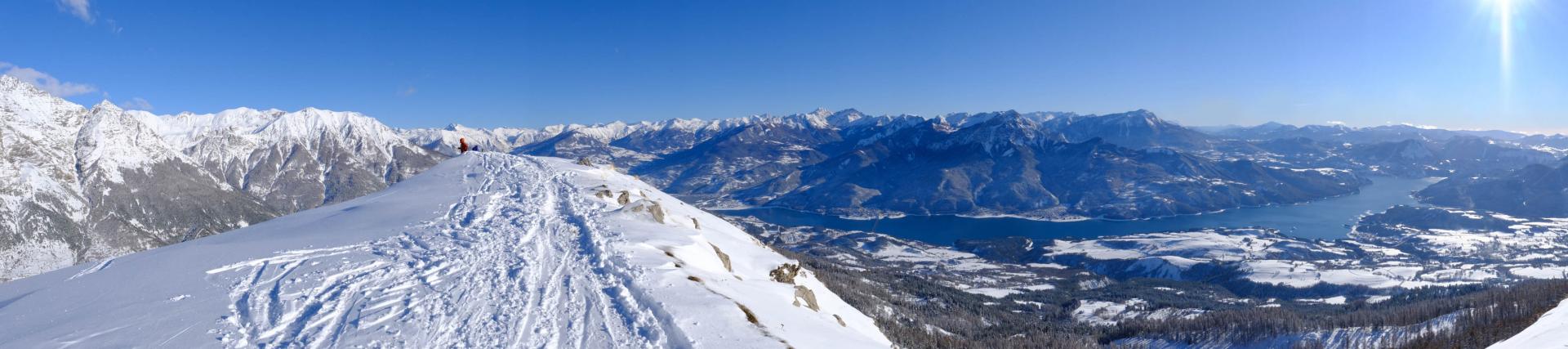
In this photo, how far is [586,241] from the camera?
28.6 meters

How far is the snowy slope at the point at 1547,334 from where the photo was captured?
27922 millimetres

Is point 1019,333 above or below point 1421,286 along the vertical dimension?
above

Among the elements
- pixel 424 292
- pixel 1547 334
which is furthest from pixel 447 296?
pixel 1547 334

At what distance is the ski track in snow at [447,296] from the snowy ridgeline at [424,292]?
0.21 ft

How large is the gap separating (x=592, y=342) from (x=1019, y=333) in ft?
233

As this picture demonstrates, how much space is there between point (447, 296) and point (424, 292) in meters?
0.97

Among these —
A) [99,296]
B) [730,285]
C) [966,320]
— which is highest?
[99,296]

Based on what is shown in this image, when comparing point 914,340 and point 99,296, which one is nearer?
point 99,296

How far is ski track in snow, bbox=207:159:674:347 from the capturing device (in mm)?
15922

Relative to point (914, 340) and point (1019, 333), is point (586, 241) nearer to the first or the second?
point (914, 340)

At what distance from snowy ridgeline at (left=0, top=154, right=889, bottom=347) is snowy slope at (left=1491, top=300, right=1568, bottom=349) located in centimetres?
3212

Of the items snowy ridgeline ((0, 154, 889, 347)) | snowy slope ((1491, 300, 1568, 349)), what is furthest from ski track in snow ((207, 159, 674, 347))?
snowy slope ((1491, 300, 1568, 349))

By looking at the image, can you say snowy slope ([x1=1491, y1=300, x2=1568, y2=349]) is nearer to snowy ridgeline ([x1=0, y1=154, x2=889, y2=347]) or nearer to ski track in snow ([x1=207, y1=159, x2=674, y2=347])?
snowy ridgeline ([x1=0, y1=154, x2=889, y2=347])

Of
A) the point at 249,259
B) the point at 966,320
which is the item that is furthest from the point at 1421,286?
the point at 249,259
